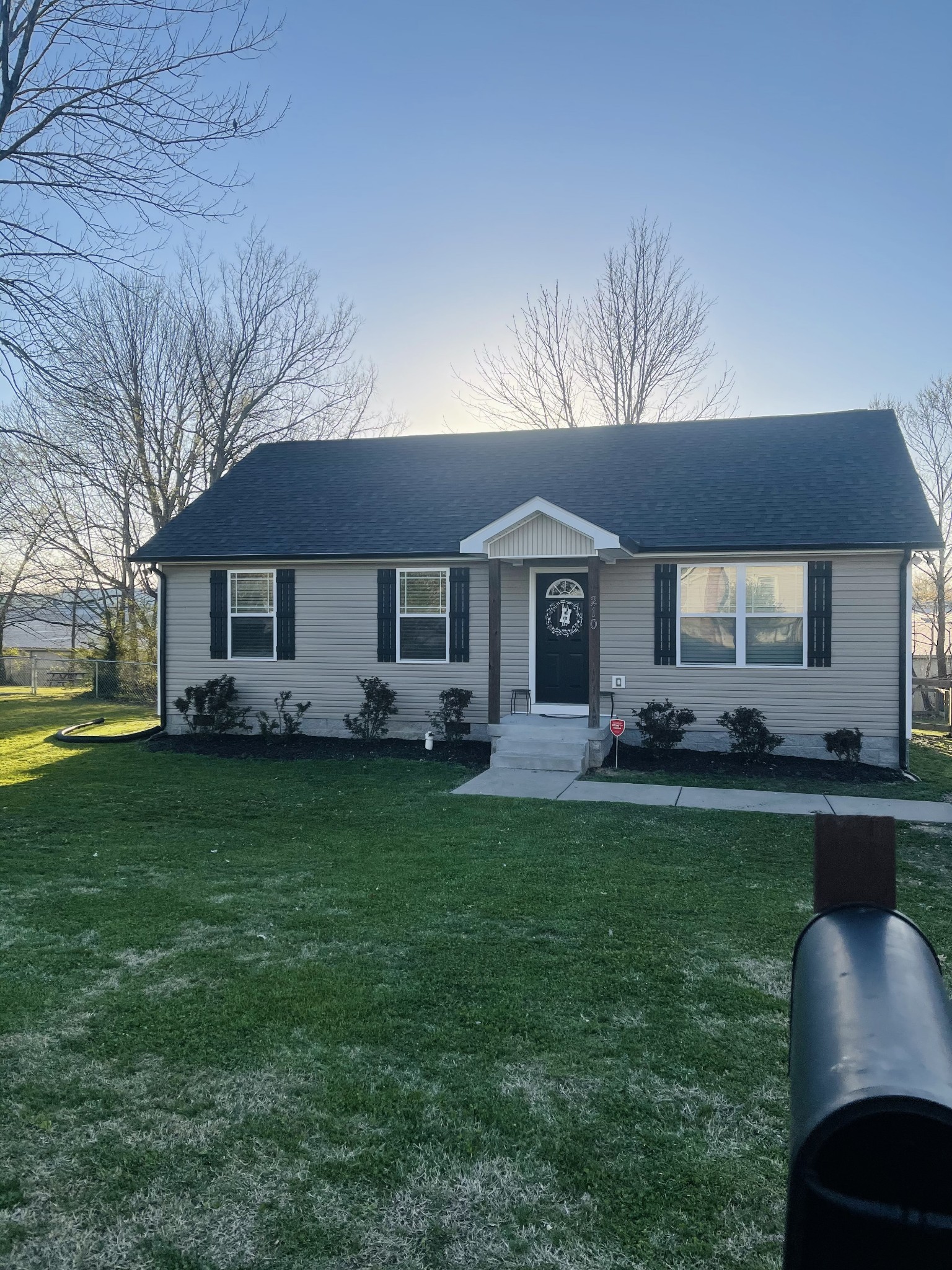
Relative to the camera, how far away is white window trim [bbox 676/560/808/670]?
1202 centimetres

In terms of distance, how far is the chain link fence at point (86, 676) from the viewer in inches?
843

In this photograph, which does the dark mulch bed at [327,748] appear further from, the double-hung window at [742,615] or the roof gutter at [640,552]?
the double-hung window at [742,615]

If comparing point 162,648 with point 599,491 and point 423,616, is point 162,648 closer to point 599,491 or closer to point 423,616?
point 423,616

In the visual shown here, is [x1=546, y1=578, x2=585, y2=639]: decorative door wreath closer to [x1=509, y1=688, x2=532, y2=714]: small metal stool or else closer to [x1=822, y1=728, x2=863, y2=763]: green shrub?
[x1=509, y1=688, x2=532, y2=714]: small metal stool

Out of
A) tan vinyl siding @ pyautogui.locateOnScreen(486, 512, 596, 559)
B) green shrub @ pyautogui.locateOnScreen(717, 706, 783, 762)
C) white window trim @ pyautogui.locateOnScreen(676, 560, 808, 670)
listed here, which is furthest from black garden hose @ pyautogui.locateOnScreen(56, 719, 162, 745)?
green shrub @ pyautogui.locateOnScreen(717, 706, 783, 762)

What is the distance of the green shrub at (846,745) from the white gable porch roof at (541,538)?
152 inches

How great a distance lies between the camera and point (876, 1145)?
3.64 feet

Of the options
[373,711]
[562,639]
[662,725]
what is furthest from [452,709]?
[662,725]

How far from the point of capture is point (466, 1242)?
2.46 metres

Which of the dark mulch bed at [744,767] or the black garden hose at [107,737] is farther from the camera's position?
the black garden hose at [107,737]

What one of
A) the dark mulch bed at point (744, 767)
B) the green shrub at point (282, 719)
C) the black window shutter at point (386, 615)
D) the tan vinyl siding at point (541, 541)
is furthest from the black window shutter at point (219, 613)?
the dark mulch bed at point (744, 767)

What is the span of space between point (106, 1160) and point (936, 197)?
55.4 feet

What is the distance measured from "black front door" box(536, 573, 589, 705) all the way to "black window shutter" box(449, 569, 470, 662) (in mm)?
1118

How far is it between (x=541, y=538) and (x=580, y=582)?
135 centimetres
